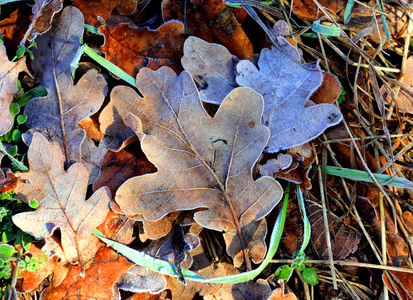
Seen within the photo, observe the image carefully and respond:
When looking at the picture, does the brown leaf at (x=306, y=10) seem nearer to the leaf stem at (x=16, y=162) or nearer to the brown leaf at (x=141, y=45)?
the brown leaf at (x=141, y=45)

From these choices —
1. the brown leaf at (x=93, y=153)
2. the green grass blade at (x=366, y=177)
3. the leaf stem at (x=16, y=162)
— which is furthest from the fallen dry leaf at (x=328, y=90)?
the leaf stem at (x=16, y=162)

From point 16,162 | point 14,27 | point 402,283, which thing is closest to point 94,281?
point 16,162

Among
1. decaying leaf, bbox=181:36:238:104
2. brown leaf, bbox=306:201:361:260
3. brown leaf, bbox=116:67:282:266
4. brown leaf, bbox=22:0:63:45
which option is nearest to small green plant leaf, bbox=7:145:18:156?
brown leaf, bbox=22:0:63:45

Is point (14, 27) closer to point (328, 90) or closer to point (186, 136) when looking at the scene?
point (186, 136)

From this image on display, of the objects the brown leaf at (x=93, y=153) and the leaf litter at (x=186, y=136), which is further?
the brown leaf at (x=93, y=153)

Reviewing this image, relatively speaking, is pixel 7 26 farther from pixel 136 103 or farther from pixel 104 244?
pixel 104 244

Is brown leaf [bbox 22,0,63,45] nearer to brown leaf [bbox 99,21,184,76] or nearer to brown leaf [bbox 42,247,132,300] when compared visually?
brown leaf [bbox 99,21,184,76]
